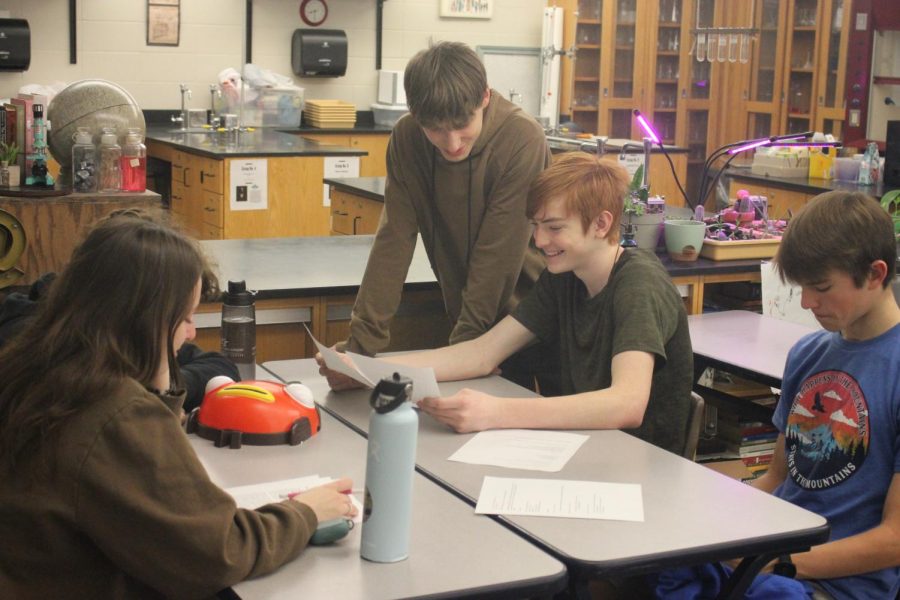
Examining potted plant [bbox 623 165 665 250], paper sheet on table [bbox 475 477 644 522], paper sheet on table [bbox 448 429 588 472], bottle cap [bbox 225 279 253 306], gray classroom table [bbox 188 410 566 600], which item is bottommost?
gray classroom table [bbox 188 410 566 600]

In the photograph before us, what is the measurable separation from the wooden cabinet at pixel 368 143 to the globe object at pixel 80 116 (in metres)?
3.58

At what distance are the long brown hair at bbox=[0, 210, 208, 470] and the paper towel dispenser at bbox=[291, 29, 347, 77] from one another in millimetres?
6245

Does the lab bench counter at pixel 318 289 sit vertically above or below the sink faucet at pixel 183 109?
below

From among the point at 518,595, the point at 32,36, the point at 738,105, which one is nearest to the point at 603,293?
the point at 518,595

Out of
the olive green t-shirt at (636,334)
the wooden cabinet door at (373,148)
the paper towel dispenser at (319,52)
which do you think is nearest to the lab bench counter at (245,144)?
the wooden cabinet door at (373,148)

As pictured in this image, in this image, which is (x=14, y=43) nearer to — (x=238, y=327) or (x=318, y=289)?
(x=318, y=289)

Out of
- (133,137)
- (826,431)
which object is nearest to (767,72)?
(133,137)

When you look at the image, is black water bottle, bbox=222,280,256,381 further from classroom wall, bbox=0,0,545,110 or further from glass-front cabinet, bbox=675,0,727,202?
glass-front cabinet, bbox=675,0,727,202

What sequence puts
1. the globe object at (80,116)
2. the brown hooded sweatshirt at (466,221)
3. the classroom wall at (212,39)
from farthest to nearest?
the classroom wall at (212,39) < the globe object at (80,116) < the brown hooded sweatshirt at (466,221)

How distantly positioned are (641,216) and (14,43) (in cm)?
455

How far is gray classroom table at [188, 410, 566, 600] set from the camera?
57.7 inches

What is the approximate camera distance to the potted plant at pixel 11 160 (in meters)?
3.60

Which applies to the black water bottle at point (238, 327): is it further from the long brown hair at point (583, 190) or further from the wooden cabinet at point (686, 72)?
the wooden cabinet at point (686, 72)

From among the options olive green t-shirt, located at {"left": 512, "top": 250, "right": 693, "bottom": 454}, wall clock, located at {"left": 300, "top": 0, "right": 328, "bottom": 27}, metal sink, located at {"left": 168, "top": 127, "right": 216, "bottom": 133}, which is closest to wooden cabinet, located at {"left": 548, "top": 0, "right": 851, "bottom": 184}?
wall clock, located at {"left": 300, "top": 0, "right": 328, "bottom": 27}
